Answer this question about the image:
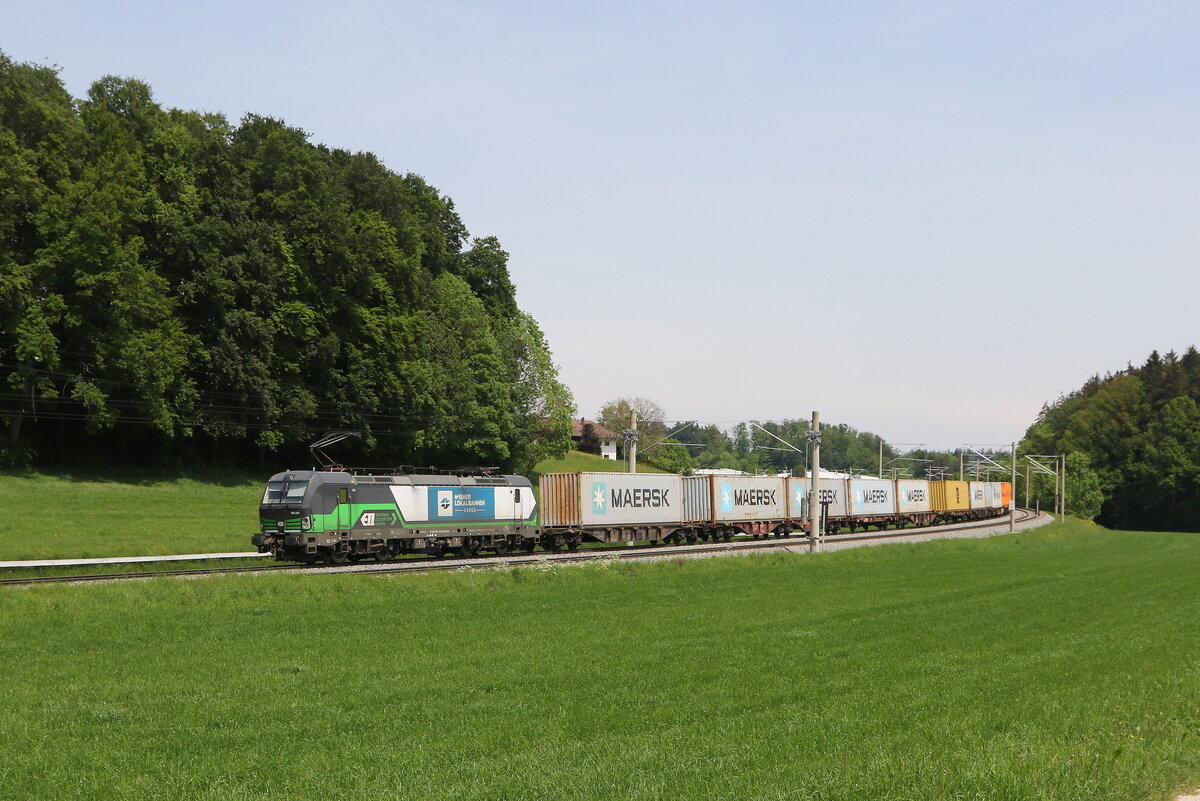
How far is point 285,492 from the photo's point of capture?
35.3 m

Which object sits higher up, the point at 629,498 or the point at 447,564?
the point at 629,498

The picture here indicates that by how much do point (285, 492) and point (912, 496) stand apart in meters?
52.8

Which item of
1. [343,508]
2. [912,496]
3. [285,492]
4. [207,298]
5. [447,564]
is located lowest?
[447,564]

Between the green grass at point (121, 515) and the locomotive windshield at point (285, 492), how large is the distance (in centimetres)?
611

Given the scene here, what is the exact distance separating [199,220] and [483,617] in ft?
147

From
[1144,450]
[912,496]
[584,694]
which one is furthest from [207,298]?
[1144,450]

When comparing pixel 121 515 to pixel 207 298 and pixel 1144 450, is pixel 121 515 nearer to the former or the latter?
pixel 207 298

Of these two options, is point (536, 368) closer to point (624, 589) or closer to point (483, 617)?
point (624, 589)

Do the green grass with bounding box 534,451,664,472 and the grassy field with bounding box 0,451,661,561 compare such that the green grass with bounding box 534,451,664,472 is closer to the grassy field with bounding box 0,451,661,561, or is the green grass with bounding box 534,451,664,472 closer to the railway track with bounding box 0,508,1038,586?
the grassy field with bounding box 0,451,661,561

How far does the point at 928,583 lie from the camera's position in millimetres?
31547

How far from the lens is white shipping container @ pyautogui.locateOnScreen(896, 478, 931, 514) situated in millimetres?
74312

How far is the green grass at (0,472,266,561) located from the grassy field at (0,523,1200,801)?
14812 millimetres

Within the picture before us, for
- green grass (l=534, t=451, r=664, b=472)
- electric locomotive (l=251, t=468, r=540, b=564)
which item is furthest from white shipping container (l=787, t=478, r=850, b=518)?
green grass (l=534, t=451, r=664, b=472)

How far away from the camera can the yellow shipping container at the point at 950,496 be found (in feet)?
268
